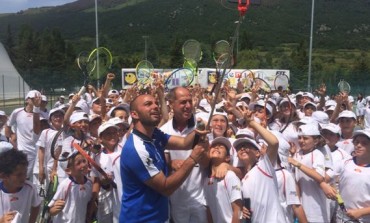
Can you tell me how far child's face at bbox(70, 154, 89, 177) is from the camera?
520cm

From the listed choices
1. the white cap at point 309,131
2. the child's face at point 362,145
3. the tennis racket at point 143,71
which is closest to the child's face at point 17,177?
the white cap at point 309,131

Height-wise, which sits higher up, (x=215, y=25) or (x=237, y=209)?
(x=215, y=25)

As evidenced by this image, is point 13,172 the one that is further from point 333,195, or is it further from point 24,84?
point 24,84

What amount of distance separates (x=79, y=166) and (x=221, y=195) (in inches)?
63.2

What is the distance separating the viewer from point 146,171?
3.93 m

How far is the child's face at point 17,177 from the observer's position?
15.1 feet

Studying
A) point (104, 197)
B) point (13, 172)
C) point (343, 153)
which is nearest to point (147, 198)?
point (13, 172)

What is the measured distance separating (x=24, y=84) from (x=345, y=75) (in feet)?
86.4

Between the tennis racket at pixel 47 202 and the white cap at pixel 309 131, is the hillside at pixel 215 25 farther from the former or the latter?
the tennis racket at pixel 47 202

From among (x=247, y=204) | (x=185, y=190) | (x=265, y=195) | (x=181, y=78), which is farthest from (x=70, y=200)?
(x=181, y=78)

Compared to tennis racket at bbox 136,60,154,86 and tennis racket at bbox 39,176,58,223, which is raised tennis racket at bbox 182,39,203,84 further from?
tennis racket at bbox 39,176,58,223

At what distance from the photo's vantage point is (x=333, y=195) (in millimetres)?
5086

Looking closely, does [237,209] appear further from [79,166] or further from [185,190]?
[79,166]

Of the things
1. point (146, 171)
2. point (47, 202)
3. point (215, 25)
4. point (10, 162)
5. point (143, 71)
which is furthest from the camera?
point (215, 25)
